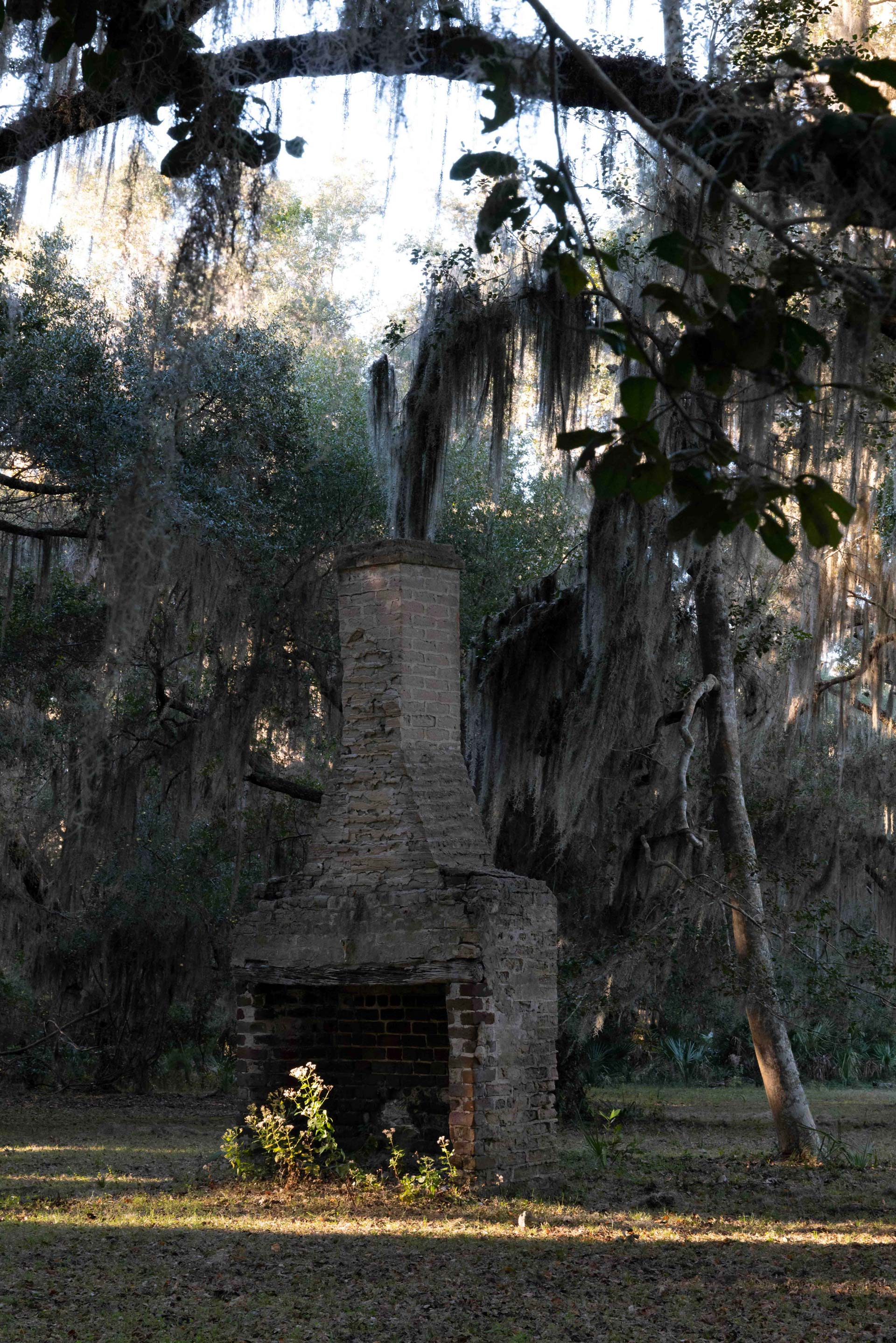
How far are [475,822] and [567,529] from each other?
6075 millimetres

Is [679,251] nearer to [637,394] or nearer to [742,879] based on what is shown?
[637,394]

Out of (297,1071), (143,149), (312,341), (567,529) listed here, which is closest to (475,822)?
(297,1071)

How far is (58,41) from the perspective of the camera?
3.31m

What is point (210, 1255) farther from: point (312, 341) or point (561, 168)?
point (312, 341)

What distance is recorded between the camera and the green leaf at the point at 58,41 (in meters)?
3.28

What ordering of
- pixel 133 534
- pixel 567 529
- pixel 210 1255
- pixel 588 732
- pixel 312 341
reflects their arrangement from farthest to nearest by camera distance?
1. pixel 312 341
2. pixel 567 529
3. pixel 588 732
4. pixel 210 1255
5. pixel 133 534

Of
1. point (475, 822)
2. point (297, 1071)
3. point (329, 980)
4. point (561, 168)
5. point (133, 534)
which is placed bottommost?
point (297, 1071)

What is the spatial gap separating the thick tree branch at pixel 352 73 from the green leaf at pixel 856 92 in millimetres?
880

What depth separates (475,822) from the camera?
28.1 feet

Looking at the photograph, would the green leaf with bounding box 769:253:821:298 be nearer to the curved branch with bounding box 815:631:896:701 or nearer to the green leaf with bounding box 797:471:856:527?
the green leaf with bounding box 797:471:856:527

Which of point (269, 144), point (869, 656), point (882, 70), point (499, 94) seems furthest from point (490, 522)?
point (882, 70)

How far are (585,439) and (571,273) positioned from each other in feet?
1.45

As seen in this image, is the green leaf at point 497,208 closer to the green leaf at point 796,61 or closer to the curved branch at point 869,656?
the green leaf at point 796,61

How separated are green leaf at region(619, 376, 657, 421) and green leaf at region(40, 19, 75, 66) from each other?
5.99ft
